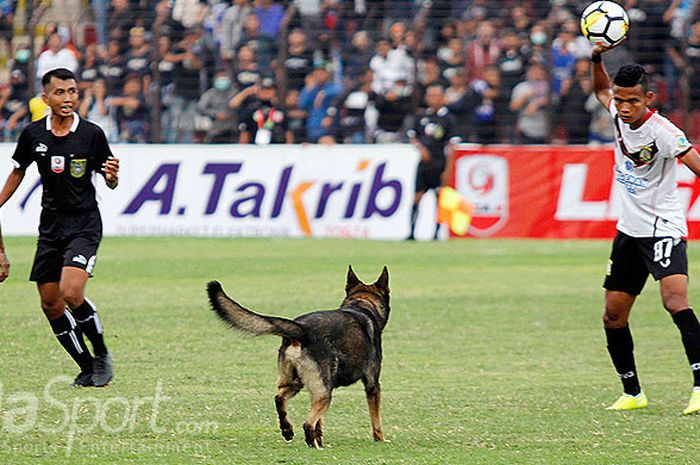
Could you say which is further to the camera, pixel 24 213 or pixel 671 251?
pixel 24 213

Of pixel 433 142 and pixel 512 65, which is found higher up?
pixel 512 65

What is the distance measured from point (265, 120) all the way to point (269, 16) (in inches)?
83.9

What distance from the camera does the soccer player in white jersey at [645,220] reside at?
817 cm

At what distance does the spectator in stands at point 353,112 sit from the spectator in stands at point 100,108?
3.88 metres

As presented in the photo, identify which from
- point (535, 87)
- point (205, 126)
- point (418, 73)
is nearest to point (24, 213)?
point (205, 126)

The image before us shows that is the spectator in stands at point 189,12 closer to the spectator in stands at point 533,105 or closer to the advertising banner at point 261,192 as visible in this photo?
the advertising banner at point 261,192

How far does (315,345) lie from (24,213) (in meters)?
15.2

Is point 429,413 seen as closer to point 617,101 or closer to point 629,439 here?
point 629,439

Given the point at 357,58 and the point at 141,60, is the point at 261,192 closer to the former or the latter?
the point at 357,58

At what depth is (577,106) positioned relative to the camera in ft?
73.5

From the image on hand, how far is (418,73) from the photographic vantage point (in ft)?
75.7

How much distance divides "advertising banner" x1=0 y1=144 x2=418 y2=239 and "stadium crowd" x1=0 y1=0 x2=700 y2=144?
4.92 ft

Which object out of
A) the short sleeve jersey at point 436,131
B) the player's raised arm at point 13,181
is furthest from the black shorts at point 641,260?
the short sleeve jersey at point 436,131

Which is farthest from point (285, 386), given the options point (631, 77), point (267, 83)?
point (267, 83)
